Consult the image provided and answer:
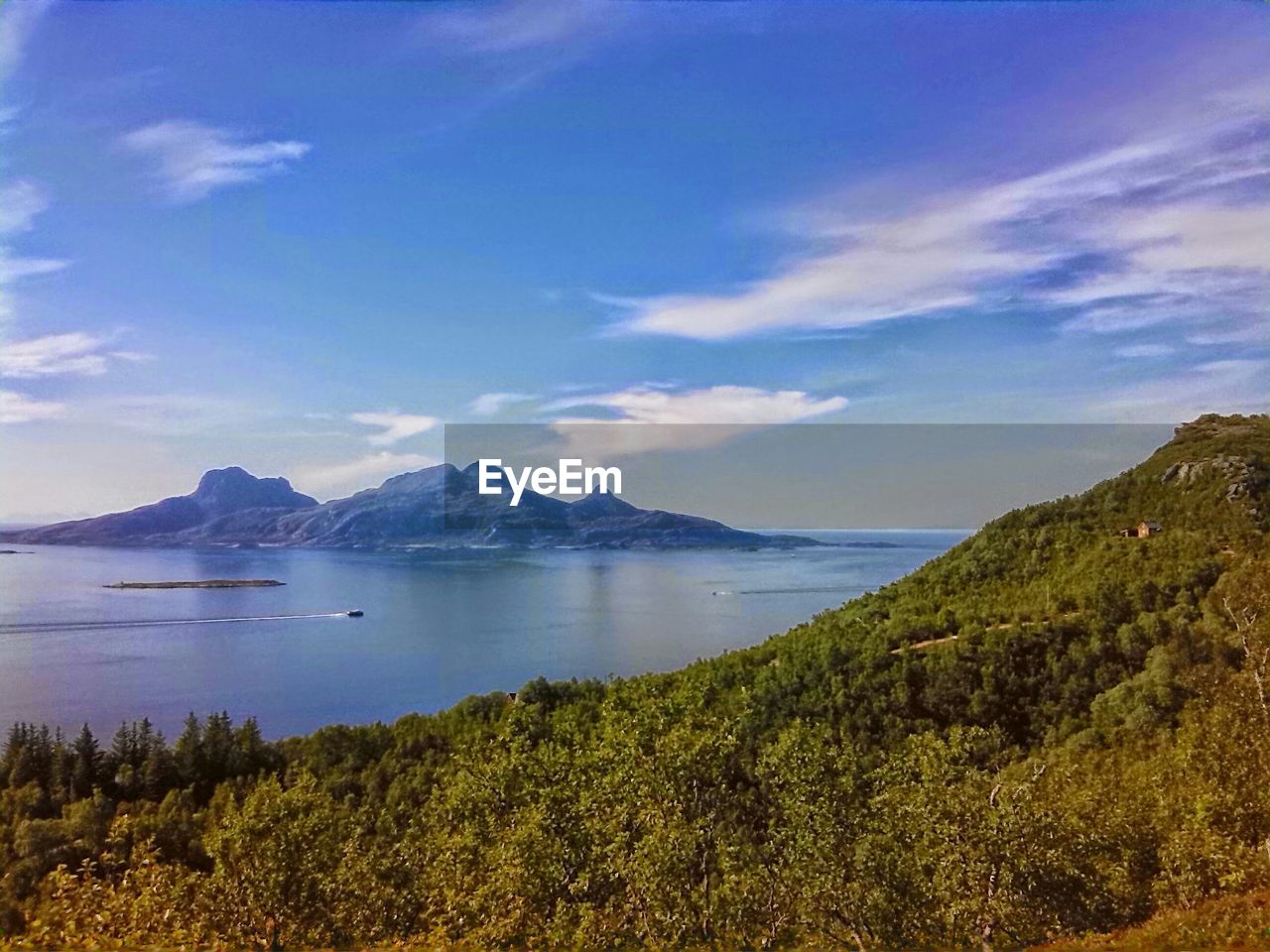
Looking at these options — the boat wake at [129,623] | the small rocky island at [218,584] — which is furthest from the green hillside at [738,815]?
the small rocky island at [218,584]

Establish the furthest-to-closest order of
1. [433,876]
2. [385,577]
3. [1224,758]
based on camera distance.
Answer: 1. [385,577]
2. [1224,758]
3. [433,876]

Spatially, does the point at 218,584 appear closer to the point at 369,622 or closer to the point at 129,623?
the point at 129,623

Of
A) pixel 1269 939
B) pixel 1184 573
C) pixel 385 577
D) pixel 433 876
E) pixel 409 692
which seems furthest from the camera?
pixel 385 577

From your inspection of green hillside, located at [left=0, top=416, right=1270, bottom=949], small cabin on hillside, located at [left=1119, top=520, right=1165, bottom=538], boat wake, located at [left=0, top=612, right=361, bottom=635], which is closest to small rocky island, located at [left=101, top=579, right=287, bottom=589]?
boat wake, located at [left=0, top=612, right=361, bottom=635]

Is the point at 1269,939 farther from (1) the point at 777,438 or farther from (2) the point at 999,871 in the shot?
(1) the point at 777,438

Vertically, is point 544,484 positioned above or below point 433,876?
above

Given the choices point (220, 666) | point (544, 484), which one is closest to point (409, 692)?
point (220, 666)

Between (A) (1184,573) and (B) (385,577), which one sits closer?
(A) (1184,573)
